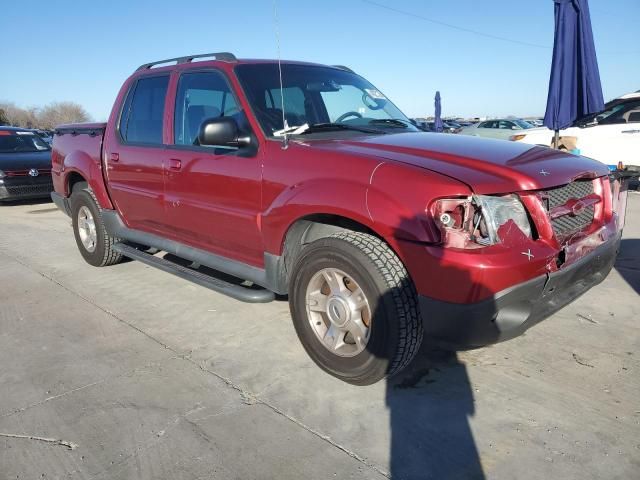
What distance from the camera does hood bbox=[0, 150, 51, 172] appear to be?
9.52 metres

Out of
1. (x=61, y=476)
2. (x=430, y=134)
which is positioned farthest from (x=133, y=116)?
(x=61, y=476)

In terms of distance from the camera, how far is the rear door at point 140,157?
4.01 m

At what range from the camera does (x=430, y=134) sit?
11.4 ft

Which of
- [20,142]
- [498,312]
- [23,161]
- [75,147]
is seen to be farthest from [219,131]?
[20,142]

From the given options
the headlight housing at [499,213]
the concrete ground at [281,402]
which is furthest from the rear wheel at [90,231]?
the headlight housing at [499,213]

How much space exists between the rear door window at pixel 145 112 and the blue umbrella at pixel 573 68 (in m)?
5.57

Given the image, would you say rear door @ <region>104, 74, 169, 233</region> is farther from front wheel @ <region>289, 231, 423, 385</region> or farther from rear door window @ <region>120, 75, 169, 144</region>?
front wheel @ <region>289, 231, 423, 385</region>

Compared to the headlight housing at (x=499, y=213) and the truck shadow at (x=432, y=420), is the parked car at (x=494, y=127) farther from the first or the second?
the headlight housing at (x=499, y=213)

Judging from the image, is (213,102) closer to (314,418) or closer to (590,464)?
(314,418)

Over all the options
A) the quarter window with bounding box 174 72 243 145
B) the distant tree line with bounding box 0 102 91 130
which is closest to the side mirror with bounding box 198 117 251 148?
the quarter window with bounding box 174 72 243 145

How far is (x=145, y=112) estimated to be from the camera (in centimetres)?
427

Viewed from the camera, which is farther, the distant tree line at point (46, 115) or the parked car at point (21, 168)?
the distant tree line at point (46, 115)

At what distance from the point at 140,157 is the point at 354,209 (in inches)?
92.3

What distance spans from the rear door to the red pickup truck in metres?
0.02
